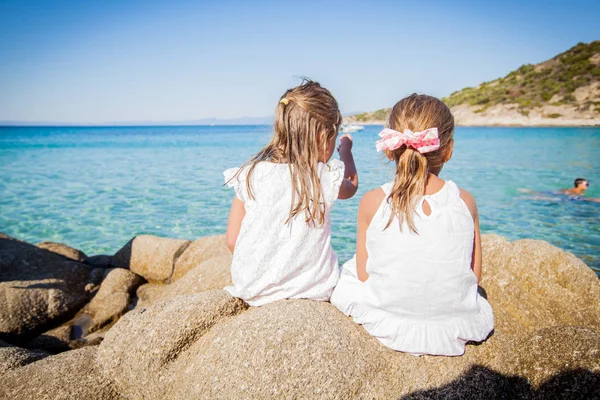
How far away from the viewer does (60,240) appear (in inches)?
336

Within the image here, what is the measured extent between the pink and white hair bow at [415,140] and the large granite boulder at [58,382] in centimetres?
259

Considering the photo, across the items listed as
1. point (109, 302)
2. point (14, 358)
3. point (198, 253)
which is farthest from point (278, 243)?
point (109, 302)

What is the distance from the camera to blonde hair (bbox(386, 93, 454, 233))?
2.45 metres

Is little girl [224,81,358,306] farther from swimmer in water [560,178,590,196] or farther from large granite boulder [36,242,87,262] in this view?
swimmer in water [560,178,590,196]

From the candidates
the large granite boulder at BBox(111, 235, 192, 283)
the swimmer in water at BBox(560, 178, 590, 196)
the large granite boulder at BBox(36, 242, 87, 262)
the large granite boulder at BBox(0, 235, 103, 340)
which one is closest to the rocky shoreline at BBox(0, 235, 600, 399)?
the large granite boulder at BBox(0, 235, 103, 340)

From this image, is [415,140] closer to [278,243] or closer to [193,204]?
[278,243]

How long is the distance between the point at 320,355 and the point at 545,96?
205 feet

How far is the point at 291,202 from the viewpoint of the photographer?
9.12 ft

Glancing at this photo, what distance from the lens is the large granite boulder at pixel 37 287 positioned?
14.7 ft

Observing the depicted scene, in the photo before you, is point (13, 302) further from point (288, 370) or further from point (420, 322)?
point (420, 322)

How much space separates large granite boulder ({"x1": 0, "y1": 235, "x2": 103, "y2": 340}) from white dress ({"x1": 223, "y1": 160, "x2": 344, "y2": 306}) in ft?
10.6

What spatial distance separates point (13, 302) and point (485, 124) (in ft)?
210

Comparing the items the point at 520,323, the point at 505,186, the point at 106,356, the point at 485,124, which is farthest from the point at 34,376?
the point at 485,124

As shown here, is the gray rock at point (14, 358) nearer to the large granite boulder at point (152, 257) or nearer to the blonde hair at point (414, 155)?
the large granite boulder at point (152, 257)
